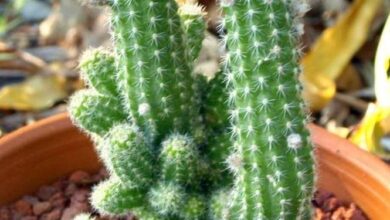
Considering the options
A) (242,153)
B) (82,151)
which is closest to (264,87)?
(242,153)

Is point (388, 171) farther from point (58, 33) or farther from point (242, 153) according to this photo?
point (58, 33)

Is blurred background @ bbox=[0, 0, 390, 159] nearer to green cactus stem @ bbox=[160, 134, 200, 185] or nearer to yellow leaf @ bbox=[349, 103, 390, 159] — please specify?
yellow leaf @ bbox=[349, 103, 390, 159]

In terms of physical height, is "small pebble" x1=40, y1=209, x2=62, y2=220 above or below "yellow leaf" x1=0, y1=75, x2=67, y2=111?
below

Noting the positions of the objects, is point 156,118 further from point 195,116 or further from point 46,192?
point 46,192

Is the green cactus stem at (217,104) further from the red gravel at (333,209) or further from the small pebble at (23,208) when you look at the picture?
the small pebble at (23,208)

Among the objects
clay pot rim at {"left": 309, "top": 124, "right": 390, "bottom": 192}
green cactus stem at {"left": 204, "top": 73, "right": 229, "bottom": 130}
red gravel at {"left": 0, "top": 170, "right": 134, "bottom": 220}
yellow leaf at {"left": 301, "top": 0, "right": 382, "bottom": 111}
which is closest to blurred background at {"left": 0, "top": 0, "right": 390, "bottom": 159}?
yellow leaf at {"left": 301, "top": 0, "right": 382, "bottom": 111}

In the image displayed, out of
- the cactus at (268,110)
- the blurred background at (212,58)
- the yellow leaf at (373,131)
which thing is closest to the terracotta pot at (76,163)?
the yellow leaf at (373,131)
